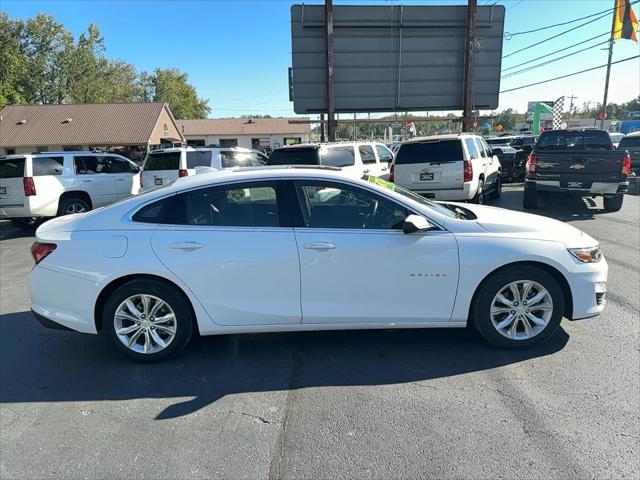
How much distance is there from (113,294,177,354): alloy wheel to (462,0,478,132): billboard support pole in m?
13.8

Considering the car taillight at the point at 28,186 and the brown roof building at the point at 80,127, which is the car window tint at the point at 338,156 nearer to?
the car taillight at the point at 28,186

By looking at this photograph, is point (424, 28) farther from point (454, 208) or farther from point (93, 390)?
point (93, 390)

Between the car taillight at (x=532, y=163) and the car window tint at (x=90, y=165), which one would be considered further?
the car window tint at (x=90, y=165)

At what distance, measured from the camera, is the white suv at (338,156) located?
9898mm

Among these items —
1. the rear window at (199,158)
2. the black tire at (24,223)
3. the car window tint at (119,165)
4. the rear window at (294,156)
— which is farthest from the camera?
the car window tint at (119,165)

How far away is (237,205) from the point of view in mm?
3809

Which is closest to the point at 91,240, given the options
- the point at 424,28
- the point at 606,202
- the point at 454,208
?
the point at 454,208

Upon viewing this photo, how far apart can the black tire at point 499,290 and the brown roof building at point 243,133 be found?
55.5 m

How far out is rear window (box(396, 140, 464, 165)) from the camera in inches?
383

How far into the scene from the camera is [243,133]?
Answer: 5991cm

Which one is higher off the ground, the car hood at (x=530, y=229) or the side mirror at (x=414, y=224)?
the side mirror at (x=414, y=224)

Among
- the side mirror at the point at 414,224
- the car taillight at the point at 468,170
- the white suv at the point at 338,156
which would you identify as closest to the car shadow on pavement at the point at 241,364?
the side mirror at the point at 414,224

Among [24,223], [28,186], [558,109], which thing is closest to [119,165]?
[28,186]

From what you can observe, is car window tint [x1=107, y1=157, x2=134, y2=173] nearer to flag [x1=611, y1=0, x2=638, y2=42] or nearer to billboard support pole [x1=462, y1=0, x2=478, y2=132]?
billboard support pole [x1=462, y1=0, x2=478, y2=132]
